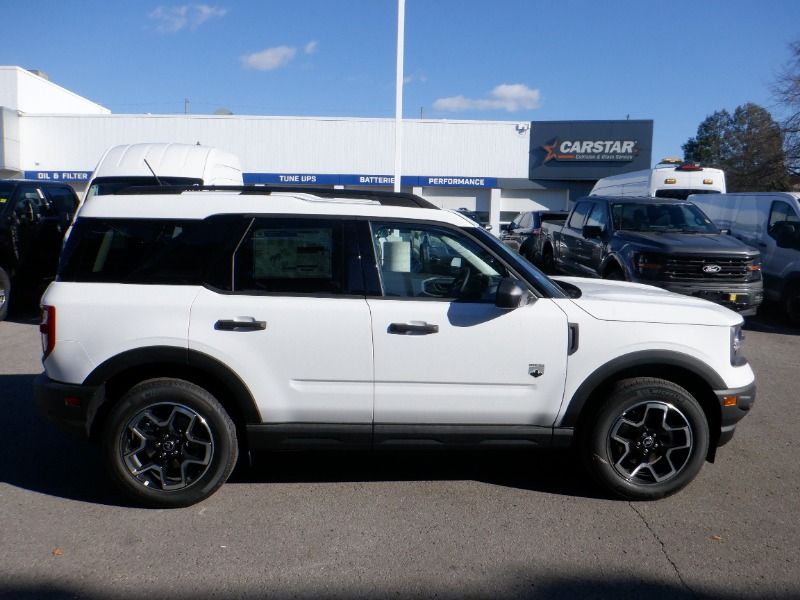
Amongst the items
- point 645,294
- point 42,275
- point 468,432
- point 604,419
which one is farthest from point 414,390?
point 42,275

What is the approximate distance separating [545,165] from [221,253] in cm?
3386

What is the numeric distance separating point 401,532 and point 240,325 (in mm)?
1494

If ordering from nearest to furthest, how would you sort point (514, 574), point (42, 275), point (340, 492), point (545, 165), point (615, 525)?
point (514, 574), point (615, 525), point (340, 492), point (42, 275), point (545, 165)

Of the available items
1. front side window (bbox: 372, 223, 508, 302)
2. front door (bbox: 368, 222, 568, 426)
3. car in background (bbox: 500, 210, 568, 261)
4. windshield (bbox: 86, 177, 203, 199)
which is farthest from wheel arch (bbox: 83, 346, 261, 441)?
car in background (bbox: 500, 210, 568, 261)

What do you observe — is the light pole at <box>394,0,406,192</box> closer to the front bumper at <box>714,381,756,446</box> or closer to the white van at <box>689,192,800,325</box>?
the white van at <box>689,192,800,325</box>

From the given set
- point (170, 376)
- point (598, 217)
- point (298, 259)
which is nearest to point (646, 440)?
point (298, 259)

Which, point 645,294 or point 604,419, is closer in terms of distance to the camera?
point 604,419

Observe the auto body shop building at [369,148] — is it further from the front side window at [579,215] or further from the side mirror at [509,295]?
the side mirror at [509,295]

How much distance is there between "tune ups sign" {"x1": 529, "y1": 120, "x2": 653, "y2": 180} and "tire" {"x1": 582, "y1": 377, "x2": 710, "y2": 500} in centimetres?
3327

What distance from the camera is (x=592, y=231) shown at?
11.9m

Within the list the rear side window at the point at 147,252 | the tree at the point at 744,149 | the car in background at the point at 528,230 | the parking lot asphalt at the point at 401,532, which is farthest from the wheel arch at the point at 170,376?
the tree at the point at 744,149

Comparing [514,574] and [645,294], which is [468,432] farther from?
[645,294]

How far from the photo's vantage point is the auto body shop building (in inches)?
1394

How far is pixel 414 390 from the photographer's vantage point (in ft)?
14.7
